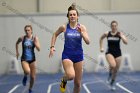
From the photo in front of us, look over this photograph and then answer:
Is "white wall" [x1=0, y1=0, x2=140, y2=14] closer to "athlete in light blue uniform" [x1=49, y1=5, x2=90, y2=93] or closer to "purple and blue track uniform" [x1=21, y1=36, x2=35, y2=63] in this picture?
"purple and blue track uniform" [x1=21, y1=36, x2=35, y2=63]

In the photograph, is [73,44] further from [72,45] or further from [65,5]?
[65,5]

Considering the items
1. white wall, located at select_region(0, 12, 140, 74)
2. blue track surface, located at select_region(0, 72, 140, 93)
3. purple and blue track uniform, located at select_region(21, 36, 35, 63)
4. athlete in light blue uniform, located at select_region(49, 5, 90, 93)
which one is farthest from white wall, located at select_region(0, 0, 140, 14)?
athlete in light blue uniform, located at select_region(49, 5, 90, 93)

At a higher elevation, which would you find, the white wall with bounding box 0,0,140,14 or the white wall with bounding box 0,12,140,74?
the white wall with bounding box 0,0,140,14

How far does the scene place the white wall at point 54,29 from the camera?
20375 millimetres

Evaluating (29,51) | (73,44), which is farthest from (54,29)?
(73,44)

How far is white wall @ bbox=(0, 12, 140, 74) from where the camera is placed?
66.8 ft

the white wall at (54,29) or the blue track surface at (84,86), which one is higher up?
the white wall at (54,29)

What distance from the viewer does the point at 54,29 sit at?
2042cm

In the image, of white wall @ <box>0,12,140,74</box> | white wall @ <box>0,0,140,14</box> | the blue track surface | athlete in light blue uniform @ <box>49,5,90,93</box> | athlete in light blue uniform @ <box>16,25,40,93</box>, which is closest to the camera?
athlete in light blue uniform @ <box>49,5,90,93</box>

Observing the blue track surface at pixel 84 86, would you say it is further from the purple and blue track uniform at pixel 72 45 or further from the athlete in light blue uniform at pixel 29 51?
the purple and blue track uniform at pixel 72 45

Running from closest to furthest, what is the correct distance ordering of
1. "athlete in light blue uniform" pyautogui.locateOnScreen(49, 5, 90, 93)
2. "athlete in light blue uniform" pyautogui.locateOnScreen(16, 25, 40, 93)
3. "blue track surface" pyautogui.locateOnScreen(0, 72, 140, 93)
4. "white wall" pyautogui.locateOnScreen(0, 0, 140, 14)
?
"athlete in light blue uniform" pyautogui.locateOnScreen(49, 5, 90, 93) → "athlete in light blue uniform" pyautogui.locateOnScreen(16, 25, 40, 93) → "blue track surface" pyautogui.locateOnScreen(0, 72, 140, 93) → "white wall" pyautogui.locateOnScreen(0, 0, 140, 14)

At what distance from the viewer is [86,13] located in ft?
67.3

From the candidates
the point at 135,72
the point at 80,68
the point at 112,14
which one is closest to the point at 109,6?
the point at 112,14

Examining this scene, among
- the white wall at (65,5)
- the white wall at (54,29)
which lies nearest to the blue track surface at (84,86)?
the white wall at (54,29)
